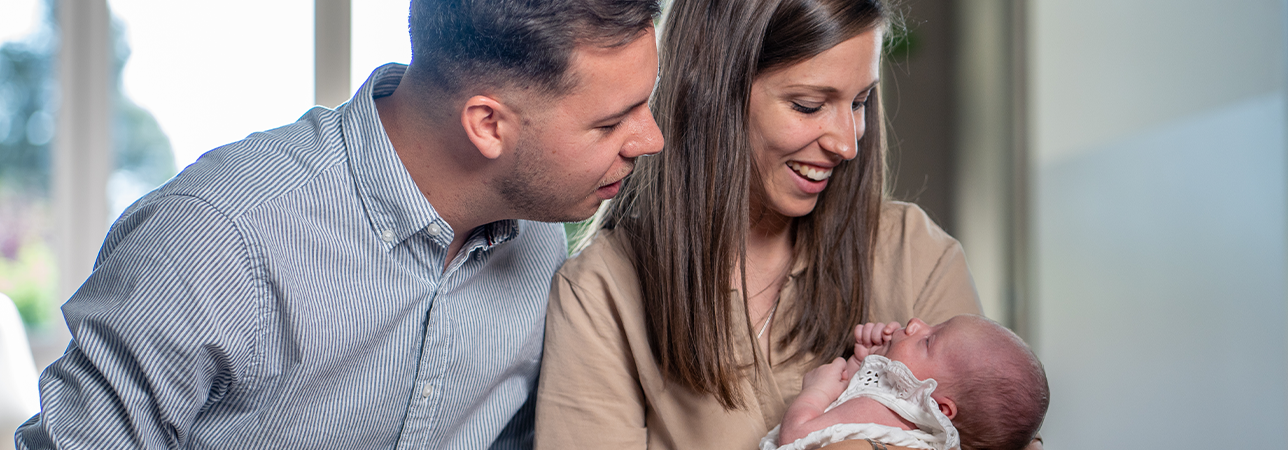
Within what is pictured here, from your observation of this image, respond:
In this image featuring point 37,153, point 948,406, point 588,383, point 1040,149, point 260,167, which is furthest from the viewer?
point 37,153

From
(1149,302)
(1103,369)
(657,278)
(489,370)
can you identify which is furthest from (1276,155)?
(489,370)

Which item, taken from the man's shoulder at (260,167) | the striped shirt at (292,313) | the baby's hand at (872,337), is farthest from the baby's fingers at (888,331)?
the man's shoulder at (260,167)

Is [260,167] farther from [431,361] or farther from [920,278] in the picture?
[920,278]

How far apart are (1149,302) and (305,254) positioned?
7.52ft

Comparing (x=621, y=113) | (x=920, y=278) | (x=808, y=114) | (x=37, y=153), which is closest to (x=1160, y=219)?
(x=920, y=278)

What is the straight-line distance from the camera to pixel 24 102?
3.61 m

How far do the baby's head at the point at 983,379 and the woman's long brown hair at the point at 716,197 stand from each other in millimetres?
179

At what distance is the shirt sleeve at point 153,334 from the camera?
3.29 feet

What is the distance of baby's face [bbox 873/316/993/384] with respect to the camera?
1223mm

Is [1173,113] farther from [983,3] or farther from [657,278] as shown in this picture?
[657,278]

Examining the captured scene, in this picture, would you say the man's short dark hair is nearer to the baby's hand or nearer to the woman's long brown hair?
the woman's long brown hair

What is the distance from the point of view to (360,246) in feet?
3.80

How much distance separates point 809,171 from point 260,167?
83 cm

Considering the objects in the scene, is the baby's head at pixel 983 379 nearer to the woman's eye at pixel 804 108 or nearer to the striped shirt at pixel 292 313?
the woman's eye at pixel 804 108
